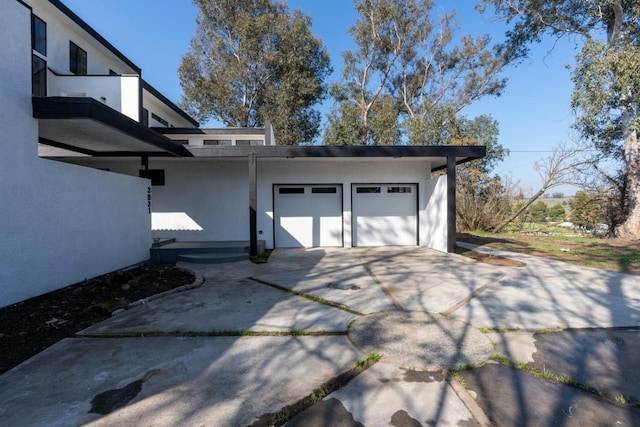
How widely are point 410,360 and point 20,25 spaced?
643 cm

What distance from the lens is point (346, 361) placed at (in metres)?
2.67

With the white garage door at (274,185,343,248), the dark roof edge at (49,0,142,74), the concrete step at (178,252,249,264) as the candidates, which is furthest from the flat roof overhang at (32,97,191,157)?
the dark roof edge at (49,0,142,74)

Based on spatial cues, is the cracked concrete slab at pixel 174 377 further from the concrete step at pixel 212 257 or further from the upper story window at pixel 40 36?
the upper story window at pixel 40 36


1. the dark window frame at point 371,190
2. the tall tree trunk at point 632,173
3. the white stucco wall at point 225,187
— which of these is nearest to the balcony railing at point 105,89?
the white stucco wall at point 225,187

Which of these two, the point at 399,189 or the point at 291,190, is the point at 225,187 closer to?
the point at 291,190

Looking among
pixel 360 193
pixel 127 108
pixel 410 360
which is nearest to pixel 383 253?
pixel 360 193

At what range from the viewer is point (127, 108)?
933cm

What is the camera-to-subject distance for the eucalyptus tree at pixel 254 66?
17812 mm

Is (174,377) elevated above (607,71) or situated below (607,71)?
below

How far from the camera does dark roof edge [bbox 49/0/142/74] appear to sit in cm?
823

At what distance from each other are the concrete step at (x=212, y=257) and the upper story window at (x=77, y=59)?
6.90 meters

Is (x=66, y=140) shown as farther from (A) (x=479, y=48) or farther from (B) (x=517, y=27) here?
(A) (x=479, y=48)

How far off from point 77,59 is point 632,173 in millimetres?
19318

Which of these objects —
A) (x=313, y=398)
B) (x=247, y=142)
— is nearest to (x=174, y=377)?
(x=313, y=398)
